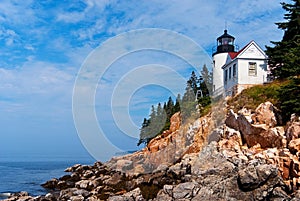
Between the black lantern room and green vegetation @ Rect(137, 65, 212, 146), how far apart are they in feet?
17.1

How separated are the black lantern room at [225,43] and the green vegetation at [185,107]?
523 cm

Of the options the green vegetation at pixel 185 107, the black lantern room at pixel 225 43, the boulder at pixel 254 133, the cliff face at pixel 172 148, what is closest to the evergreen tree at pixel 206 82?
the green vegetation at pixel 185 107

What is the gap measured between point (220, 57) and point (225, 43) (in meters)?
1.94

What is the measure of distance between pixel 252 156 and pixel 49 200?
42.0 feet

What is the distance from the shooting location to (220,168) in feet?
63.5

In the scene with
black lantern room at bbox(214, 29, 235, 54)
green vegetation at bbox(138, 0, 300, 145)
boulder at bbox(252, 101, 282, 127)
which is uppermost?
black lantern room at bbox(214, 29, 235, 54)

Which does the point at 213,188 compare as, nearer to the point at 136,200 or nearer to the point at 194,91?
the point at 136,200

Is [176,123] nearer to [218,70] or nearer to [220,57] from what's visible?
[218,70]

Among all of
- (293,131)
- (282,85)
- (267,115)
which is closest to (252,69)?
(282,85)

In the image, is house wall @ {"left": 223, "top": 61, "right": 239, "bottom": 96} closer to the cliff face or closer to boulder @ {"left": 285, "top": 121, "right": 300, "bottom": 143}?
Result: the cliff face

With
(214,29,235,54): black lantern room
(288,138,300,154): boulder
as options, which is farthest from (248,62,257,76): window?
(288,138,300,154): boulder

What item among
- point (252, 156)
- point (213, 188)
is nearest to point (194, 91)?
point (252, 156)

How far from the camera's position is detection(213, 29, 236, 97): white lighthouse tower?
3584cm

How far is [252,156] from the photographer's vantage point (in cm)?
1956
